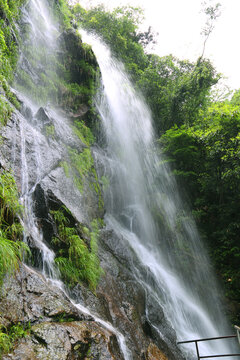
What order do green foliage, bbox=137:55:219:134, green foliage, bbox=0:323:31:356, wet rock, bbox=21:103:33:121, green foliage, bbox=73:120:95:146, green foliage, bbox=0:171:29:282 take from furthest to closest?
green foliage, bbox=137:55:219:134 → green foliage, bbox=73:120:95:146 → wet rock, bbox=21:103:33:121 → green foliage, bbox=0:171:29:282 → green foliage, bbox=0:323:31:356

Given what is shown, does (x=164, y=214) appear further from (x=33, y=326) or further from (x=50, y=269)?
(x=33, y=326)

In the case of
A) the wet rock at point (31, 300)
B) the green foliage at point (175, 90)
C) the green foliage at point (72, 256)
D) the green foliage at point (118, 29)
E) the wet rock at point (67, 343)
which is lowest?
the wet rock at point (67, 343)

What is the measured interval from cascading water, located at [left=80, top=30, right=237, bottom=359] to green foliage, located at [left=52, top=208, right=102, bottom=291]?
2044mm

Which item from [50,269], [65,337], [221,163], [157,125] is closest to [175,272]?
Result: [221,163]

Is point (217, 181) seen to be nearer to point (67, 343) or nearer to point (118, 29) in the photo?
point (67, 343)

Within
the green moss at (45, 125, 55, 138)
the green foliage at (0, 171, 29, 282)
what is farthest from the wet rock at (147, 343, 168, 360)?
the green moss at (45, 125, 55, 138)

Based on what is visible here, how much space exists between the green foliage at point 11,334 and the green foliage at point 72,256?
1459 millimetres

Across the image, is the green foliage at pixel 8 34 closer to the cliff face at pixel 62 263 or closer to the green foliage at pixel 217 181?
the cliff face at pixel 62 263

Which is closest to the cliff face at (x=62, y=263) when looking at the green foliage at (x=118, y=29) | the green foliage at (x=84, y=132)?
the green foliage at (x=84, y=132)

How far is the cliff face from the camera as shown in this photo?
2951mm

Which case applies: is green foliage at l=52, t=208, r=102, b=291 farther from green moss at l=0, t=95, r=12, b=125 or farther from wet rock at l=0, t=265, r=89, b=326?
green moss at l=0, t=95, r=12, b=125

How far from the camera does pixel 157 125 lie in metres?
15.6

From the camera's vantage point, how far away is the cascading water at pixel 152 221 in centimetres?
706

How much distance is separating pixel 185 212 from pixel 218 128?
402 centimetres
